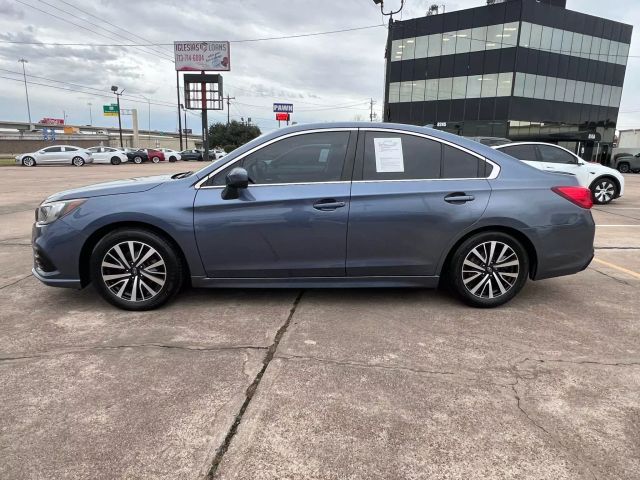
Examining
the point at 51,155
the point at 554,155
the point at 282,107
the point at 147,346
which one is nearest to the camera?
the point at 147,346

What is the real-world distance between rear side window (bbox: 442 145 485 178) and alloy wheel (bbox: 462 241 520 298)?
0.63 metres

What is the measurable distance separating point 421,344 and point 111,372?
215 cm

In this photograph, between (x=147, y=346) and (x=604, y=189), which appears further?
(x=604, y=189)

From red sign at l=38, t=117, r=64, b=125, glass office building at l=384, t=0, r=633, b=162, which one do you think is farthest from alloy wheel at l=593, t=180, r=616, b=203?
red sign at l=38, t=117, r=64, b=125

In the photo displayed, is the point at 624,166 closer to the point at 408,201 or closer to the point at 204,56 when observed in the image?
the point at 408,201

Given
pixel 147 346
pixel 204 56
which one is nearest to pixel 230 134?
pixel 204 56

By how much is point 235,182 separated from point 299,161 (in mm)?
614

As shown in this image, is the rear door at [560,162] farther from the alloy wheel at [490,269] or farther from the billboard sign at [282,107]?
the billboard sign at [282,107]

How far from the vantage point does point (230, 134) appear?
3302 inches

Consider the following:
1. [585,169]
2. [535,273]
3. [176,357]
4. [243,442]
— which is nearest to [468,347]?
[535,273]

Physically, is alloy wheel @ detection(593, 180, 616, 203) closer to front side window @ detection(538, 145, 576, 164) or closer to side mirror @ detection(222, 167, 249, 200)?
front side window @ detection(538, 145, 576, 164)

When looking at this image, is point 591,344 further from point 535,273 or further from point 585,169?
point 585,169

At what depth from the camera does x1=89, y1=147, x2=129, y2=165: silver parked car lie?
36862mm

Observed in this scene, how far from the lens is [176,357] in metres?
3.12
